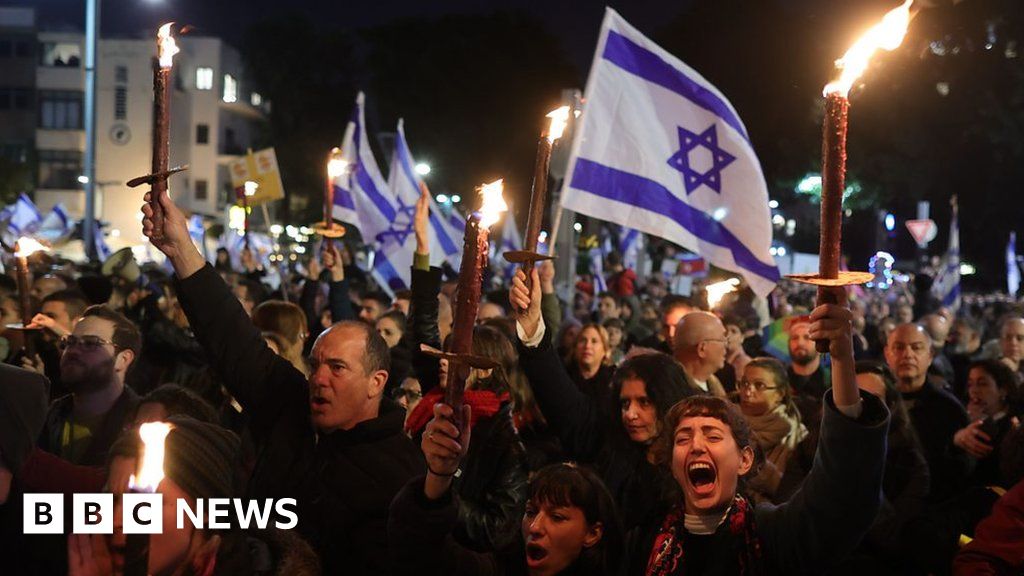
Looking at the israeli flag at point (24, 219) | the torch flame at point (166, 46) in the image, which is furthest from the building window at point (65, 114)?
the torch flame at point (166, 46)

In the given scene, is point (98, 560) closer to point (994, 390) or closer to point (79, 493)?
point (79, 493)

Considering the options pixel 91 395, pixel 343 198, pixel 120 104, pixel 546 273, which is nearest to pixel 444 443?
pixel 91 395

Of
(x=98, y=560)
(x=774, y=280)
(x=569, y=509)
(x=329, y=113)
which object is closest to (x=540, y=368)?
(x=569, y=509)

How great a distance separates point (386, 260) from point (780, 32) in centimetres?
3554

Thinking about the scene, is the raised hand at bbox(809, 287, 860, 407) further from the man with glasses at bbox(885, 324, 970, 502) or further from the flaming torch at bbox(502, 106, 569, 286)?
the man with glasses at bbox(885, 324, 970, 502)


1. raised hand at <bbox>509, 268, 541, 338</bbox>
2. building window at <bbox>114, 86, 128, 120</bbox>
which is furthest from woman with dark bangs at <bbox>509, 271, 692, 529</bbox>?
Answer: building window at <bbox>114, 86, 128, 120</bbox>

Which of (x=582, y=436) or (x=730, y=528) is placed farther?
(x=582, y=436)

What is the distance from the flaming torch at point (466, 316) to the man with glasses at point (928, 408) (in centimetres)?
425

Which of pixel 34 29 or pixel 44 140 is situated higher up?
pixel 34 29

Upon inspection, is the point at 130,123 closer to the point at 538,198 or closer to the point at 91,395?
the point at 91,395

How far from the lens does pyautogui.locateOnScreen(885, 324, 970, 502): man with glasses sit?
20.4 feet

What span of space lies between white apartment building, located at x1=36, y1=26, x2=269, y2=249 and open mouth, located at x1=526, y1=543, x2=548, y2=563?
5319 cm

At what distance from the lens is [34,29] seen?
63.0m

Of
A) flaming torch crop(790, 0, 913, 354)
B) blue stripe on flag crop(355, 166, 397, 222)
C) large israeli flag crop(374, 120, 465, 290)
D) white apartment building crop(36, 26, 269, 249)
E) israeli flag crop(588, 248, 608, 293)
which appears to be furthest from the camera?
white apartment building crop(36, 26, 269, 249)
